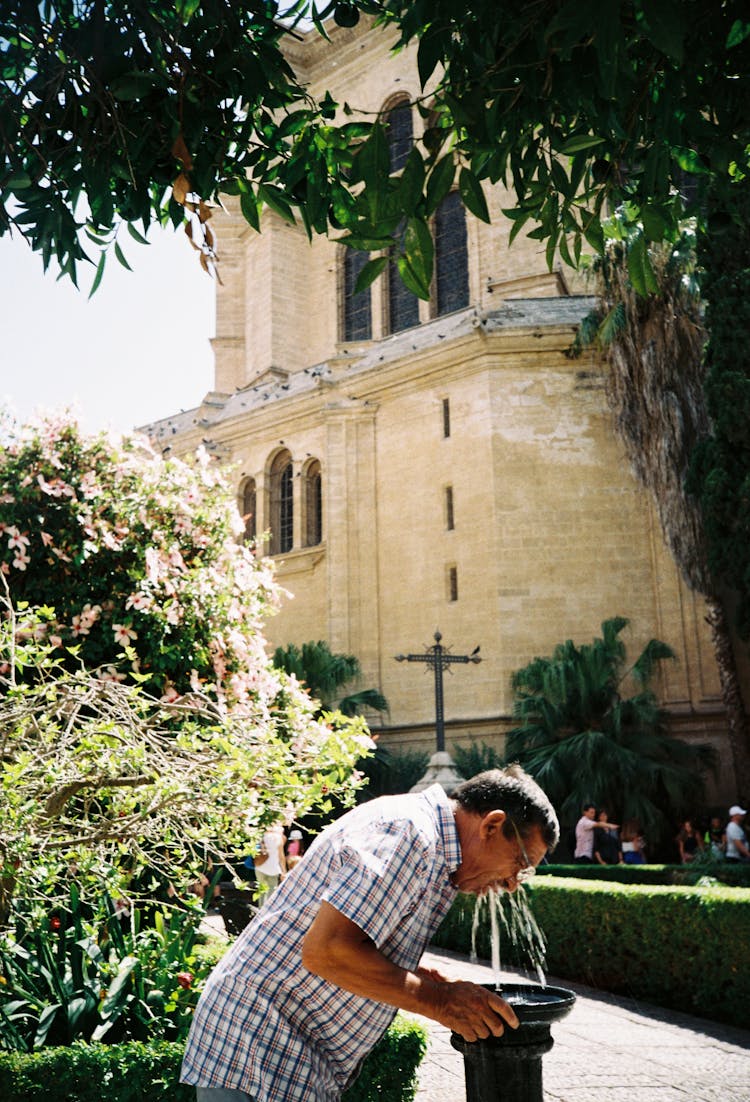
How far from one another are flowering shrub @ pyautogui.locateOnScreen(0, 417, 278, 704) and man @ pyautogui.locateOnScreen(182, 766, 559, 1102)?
4.79 metres

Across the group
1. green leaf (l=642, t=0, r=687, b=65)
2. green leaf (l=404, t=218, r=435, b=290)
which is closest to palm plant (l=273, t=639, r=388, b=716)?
green leaf (l=404, t=218, r=435, b=290)

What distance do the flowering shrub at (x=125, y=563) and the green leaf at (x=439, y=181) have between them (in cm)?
488

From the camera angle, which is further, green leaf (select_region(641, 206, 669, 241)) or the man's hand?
green leaf (select_region(641, 206, 669, 241))

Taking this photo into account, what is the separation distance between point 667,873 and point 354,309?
2069cm

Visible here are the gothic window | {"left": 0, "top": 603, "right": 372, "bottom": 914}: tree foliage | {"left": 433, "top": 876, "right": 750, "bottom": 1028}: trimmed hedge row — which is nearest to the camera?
{"left": 0, "top": 603, "right": 372, "bottom": 914}: tree foliage

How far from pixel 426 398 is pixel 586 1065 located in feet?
56.9

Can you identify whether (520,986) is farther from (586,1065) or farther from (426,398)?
(426,398)

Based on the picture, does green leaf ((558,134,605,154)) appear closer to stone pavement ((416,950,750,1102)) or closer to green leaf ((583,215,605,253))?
green leaf ((583,215,605,253))

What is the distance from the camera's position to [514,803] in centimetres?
231

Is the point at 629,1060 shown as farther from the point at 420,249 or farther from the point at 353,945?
the point at 420,249

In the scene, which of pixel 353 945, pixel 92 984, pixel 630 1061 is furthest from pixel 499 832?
pixel 630 1061

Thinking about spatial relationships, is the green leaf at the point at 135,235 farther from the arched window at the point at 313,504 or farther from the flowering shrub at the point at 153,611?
the arched window at the point at 313,504

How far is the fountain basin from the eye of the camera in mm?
2404

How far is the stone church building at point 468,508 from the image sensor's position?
19469 millimetres
